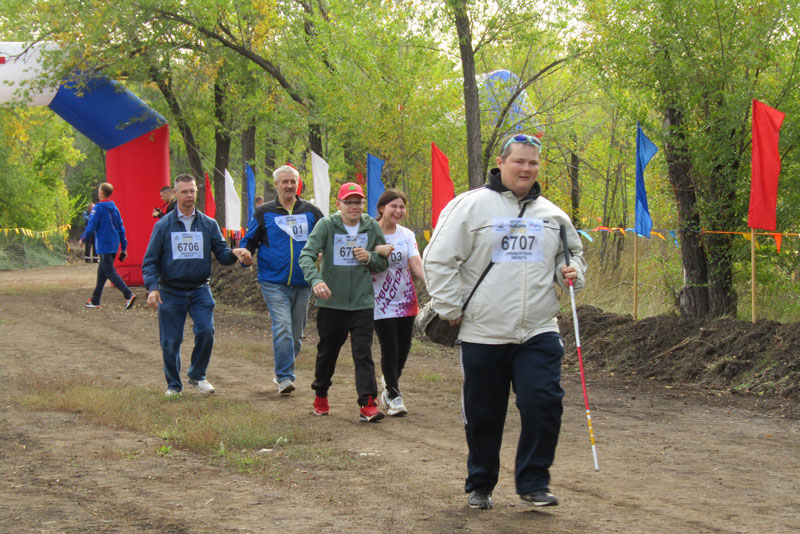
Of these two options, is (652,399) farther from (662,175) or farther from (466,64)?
(466,64)

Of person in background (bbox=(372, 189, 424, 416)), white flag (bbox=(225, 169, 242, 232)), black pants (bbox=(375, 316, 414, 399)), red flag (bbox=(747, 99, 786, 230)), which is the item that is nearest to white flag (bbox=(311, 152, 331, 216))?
white flag (bbox=(225, 169, 242, 232))

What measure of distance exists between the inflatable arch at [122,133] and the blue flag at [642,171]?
468 inches

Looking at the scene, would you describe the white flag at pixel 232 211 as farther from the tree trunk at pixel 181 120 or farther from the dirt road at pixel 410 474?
the dirt road at pixel 410 474

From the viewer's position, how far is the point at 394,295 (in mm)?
8430

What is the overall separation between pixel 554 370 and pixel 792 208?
7.08 meters

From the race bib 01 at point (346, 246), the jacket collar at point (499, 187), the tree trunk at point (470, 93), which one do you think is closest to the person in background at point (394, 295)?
the race bib 01 at point (346, 246)

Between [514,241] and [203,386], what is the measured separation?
522cm

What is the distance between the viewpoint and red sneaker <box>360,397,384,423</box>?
8047 mm

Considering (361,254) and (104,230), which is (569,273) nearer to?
(361,254)

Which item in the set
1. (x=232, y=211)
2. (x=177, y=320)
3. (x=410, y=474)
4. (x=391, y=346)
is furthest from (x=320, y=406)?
(x=232, y=211)

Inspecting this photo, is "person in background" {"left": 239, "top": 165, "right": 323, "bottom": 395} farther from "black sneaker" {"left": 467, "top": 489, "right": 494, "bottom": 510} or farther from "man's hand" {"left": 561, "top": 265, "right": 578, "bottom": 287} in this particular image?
"man's hand" {"left": 561, "top": 265, "right": 578, "bottom": 287}

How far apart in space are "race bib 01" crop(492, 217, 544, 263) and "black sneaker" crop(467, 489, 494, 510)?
1.29 metres

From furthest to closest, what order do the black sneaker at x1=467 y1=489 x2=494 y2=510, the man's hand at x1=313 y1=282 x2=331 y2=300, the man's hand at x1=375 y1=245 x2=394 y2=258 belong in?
the man's hand at x1=375 y1=245 x2=394 y2=258 < the man's hand at x1=313 y1=282 x2=331 y2=300 < the black sneaker at x1=467 y1=489 x2=494 y2=510

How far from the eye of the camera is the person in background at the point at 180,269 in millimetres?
9109
